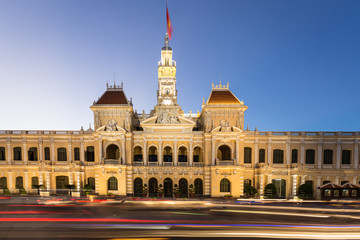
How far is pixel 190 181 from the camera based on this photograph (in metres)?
35.8

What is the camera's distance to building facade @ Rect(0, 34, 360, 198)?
115 feet

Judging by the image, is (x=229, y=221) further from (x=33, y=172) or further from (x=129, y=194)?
(x=33, y=172)

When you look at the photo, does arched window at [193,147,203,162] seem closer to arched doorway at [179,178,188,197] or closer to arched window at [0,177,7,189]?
arched doorway at [179,178,188,197]

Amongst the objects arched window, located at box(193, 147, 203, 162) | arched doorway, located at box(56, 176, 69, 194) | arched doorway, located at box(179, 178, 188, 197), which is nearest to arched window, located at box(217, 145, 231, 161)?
arched window, located at box(193, 147, 203, 162)

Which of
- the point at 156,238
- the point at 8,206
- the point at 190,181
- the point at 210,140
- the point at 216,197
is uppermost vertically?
the point at 210,140

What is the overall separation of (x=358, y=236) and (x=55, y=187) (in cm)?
4319

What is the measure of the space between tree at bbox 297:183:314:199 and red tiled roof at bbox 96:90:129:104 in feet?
111

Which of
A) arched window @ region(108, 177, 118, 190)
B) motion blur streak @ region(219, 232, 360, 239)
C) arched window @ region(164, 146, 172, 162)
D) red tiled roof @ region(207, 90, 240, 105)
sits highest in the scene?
red tiled roof @ region(207, 90, 240, 105)

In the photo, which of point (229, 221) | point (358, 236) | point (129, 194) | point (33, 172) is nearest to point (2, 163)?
point (33, 172)

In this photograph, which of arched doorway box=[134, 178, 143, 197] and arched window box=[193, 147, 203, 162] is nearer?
arched doorway box=[134, 178, 143, 197]

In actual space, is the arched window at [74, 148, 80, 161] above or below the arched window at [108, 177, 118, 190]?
above

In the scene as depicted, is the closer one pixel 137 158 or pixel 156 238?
pixel 156 238

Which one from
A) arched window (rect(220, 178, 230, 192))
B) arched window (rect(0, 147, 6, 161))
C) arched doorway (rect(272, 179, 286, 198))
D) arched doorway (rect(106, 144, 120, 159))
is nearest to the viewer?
arched window (rect(220, 178, 230, 192))

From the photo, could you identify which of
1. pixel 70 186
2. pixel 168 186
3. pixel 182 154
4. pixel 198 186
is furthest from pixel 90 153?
pixel 198 186
